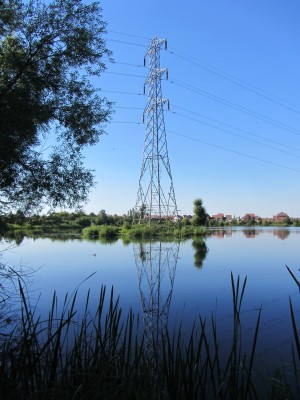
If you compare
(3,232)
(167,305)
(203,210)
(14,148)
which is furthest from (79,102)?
(203,210)

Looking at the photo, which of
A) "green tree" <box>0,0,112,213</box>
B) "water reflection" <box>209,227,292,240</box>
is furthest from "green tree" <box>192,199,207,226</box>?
"green tree" <box>0,0,112,213</box>

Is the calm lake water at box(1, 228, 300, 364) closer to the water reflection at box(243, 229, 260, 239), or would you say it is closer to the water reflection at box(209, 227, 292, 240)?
the water reflection at box(243, 229, 260, 239)

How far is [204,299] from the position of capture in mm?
9750

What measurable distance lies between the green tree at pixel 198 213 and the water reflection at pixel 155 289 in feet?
108

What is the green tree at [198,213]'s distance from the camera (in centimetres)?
→ 5322

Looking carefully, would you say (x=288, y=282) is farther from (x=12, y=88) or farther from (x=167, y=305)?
(x=12, y=88)

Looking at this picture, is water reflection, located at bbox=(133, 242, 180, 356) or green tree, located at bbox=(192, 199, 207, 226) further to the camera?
green tree, located at bbox=(192, 199, 207, 226)

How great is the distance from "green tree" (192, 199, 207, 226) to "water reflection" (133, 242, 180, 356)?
3304 cm

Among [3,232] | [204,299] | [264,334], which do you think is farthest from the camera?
[204,299]

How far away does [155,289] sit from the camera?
37.0 feet

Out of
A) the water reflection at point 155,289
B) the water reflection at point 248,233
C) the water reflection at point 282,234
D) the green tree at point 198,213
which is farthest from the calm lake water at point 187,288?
the green tree at point 198,213

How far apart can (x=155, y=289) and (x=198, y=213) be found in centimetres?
4295

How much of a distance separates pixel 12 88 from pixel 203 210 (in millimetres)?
47907

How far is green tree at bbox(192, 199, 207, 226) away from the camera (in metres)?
53.2
